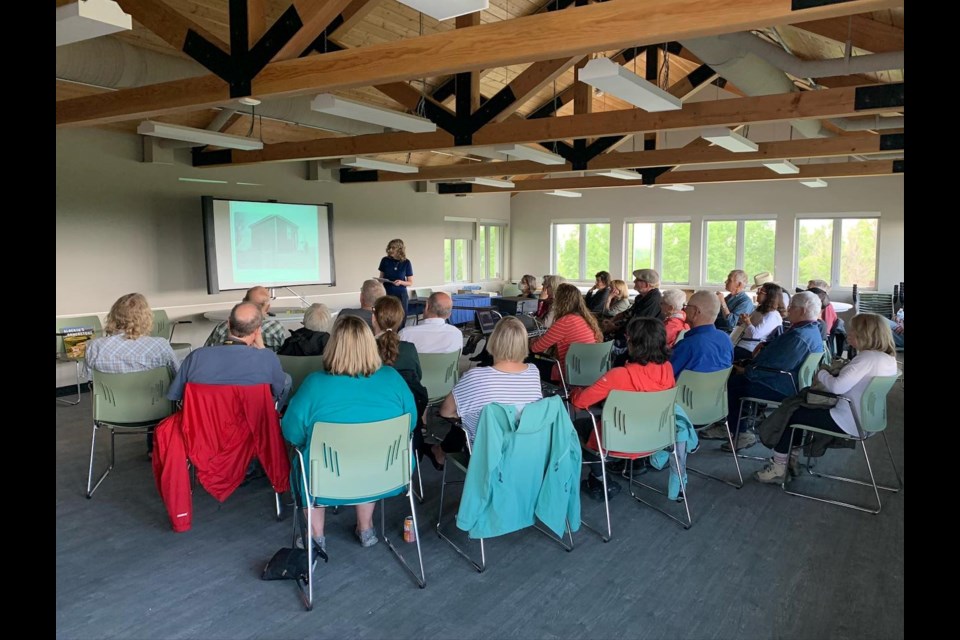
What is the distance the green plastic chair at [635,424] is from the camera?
3457mm

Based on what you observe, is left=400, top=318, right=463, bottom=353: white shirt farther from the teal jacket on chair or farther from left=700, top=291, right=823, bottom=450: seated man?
left=700, top=291, right=823, bottom=450: seated man

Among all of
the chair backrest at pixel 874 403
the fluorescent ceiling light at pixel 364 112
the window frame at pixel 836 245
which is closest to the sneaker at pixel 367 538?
the chair backrest at pixel 874 403

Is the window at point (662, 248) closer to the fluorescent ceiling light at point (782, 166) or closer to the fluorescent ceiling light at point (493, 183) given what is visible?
the fluorescent ceiling light at point (493, 183)

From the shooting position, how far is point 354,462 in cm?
290

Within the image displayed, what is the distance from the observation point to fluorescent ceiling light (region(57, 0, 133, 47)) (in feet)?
9.92

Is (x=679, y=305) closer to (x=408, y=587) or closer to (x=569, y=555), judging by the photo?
(x=569, y=555)

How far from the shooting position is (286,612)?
9.20 feet

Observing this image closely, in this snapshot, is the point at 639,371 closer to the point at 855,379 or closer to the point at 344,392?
the point at 855,379

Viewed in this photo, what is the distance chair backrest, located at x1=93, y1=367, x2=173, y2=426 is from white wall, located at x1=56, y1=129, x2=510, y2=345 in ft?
12.9

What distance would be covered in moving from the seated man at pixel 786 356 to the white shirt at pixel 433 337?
2.12 m

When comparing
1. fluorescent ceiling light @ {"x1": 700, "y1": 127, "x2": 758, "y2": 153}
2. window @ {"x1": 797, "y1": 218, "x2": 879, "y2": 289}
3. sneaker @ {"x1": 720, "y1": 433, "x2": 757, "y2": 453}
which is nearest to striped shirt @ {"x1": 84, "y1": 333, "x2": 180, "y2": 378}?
sneaker @ {"x1": 720, "y1": 433, "x2": 757, "y2": 453}

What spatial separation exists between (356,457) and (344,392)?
1.01ft
